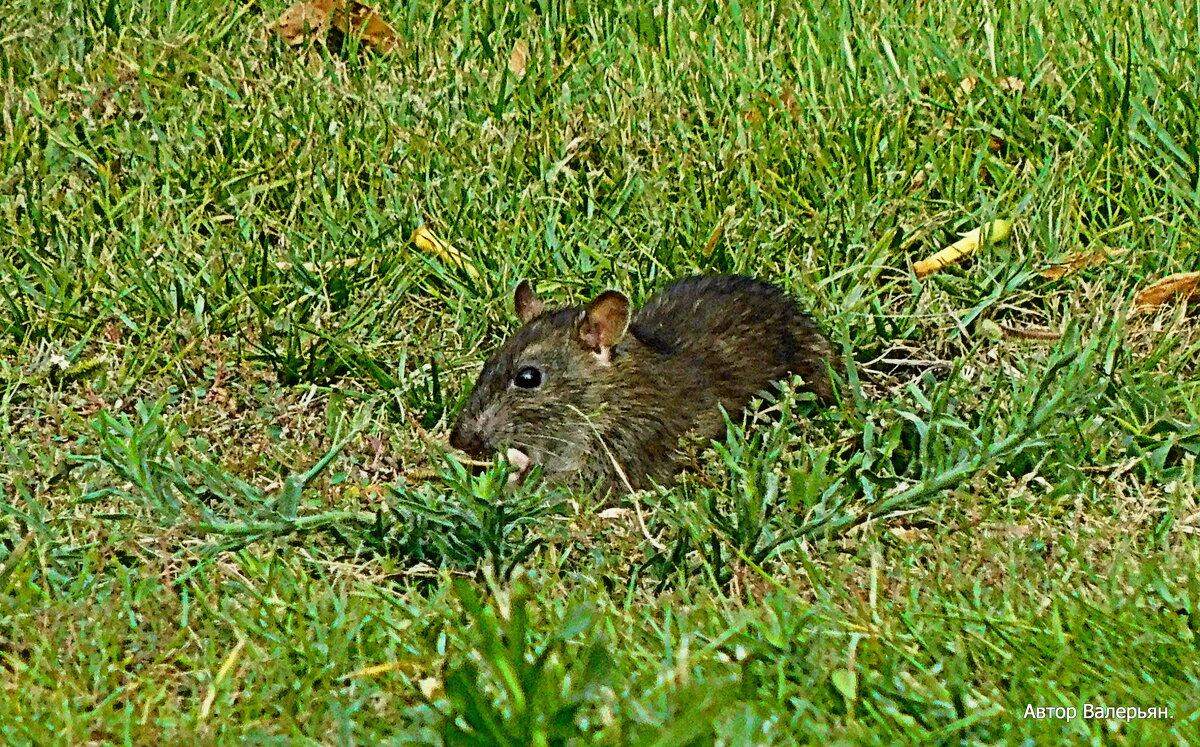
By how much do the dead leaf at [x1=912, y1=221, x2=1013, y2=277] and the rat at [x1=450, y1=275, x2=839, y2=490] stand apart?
468 millimetres

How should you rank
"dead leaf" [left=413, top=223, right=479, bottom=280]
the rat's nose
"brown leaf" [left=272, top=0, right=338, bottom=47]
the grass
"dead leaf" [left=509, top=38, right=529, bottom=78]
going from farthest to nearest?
"brown leaf" [left=272, top=0, right=338, bottom=47] → "dead leaf" [left=509, top=38, right=529, bottom=78] → "dead leaf" [left=413, top=223, right=479, bottom=280] → the rat's nose → the grass

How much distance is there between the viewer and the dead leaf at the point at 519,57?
604 centimetres

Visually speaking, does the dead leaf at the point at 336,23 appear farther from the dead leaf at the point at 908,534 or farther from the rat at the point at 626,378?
the dead leaf at the point at 908,534

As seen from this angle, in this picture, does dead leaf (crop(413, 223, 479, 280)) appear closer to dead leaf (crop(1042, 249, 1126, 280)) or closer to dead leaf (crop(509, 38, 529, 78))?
dead leaf (crop(509, 38, 529, 78))

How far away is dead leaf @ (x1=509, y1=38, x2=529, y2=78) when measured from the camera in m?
6.04

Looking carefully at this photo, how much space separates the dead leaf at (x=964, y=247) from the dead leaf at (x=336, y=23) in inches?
91.9

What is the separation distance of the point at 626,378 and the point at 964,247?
125 centimetres

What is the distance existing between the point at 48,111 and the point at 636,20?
89.1 inches

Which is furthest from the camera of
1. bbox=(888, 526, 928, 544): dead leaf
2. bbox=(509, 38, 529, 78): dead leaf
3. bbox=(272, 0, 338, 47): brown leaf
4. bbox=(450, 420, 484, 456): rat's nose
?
bbox=(272, 0, 338, 47): brown leaf

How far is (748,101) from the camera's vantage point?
5.62 meters

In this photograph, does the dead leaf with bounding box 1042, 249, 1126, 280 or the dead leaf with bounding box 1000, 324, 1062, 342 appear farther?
the dead leaf with bounding box 1042, 249, 1126, 280

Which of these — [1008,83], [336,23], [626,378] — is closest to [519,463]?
[626,378]

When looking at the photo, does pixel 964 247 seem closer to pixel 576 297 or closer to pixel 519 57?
pixel 576 297

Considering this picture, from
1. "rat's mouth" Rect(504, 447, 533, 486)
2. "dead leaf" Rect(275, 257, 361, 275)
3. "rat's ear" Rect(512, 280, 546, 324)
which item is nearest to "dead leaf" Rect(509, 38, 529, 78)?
"dead leaf" Rect(275, 257, 361, 275)
